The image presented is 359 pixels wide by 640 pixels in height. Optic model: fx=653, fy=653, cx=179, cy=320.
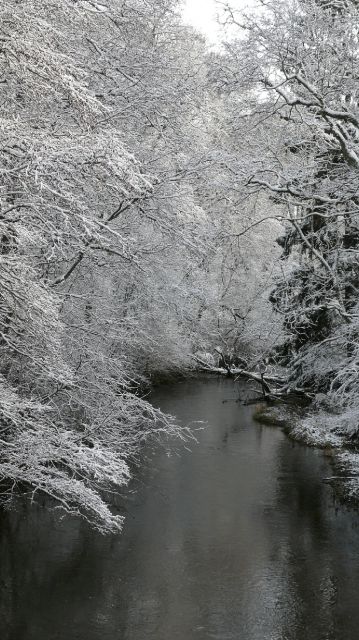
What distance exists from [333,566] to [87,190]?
7368 mm

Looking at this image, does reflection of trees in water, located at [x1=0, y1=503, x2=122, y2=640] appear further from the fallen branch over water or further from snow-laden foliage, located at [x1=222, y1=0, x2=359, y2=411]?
the fallen branch over water

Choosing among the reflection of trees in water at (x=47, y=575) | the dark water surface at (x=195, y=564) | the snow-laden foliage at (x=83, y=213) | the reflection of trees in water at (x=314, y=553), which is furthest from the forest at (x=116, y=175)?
the reflection of trees in water at (x=314, y=553)

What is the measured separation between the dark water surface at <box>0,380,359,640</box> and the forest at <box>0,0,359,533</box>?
0.79 m

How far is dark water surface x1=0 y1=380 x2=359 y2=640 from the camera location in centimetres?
870

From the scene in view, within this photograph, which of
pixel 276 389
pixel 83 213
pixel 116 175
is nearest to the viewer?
pixel 116 175

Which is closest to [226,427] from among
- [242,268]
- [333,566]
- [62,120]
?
[333,566]

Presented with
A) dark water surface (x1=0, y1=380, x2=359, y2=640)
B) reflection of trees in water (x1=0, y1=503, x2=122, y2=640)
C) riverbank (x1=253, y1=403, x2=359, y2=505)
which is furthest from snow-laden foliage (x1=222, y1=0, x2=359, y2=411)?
reflection of trees in water (x1=0, y1=503, x2=122, y2=640)

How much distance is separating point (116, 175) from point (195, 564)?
20.7 feet

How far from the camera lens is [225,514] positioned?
1269cm

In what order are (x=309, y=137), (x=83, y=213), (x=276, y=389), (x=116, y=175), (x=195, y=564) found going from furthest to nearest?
1. (x=276, y=389)
2. (x=309, y=137)
3. (x=195, y=564)
4. (x=83, y=213)
5. (x=116, y=175)

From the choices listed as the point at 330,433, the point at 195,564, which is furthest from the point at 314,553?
the point at 330,433

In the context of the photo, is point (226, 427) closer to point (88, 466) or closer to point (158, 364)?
point (158, 364)

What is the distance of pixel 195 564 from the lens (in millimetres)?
10500

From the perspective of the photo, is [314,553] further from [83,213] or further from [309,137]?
[309,137]
